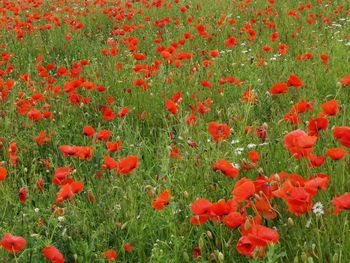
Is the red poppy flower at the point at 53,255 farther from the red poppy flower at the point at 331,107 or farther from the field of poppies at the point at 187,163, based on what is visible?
the red poppy flower at the point at 331,107

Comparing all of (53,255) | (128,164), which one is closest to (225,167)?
(128,164)

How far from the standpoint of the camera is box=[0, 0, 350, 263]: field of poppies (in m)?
1.89

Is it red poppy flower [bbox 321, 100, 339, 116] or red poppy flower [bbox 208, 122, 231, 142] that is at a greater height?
red poppy flower [bbox 321, 100, 339, 116]

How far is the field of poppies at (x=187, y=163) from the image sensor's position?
189 cm

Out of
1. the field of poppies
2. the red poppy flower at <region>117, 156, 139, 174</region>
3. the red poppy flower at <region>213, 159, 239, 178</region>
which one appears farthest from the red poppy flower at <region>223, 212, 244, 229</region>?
the red poppy flower at <region>117, 156, 139, 174</region>

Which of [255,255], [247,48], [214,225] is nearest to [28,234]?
[214,225]

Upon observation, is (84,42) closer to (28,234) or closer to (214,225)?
(28,234)

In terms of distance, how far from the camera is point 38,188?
2.75 m

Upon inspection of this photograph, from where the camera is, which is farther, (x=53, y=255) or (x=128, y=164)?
(x=128, y=164)

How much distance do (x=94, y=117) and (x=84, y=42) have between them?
3.03 metres

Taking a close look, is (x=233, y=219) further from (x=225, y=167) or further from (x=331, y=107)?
(x=331, y=107)

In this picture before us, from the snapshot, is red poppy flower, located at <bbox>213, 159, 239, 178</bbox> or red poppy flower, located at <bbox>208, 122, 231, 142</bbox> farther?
red poppy flower, located at <bbox>208, 122, 231, 142</bbox>

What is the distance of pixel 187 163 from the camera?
2.70 m

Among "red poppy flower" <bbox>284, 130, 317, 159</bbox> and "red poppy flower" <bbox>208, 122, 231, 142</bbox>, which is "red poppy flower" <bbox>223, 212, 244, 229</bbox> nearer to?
"red poppy flower" <bbox>284, 130, 317, 159</bbox>
